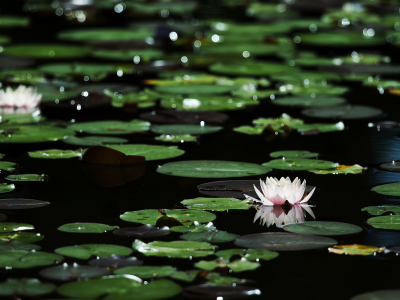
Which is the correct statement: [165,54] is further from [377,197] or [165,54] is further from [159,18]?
[377,197]

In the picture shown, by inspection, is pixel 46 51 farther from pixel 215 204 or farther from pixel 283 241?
pixel 283 241

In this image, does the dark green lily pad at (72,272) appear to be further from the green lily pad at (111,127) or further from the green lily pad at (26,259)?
the green lily pad at (111,127)

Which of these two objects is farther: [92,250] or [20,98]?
[20,98]

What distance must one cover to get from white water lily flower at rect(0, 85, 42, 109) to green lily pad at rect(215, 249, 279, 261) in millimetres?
2244

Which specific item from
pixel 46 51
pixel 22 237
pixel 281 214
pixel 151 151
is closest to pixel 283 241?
pixel 281 214

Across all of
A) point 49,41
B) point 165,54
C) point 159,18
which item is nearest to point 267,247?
point 165,54

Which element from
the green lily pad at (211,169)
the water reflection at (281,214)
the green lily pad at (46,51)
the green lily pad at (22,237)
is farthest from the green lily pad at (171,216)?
the green lily pad at (46,51)

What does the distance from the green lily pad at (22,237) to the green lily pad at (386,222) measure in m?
1.09

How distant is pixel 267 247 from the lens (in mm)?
2125

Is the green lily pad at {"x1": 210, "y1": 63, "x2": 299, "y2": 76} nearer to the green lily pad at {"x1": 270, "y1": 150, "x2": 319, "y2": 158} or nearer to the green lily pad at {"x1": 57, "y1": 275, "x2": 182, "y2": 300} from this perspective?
the green lily pad at {"x1": 270, "y1": 150, "x2": 319, "y2": 158}

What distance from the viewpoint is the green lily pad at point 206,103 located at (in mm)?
4102

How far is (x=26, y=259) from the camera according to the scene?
1989 millimetres

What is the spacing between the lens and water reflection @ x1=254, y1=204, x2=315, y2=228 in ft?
7.82

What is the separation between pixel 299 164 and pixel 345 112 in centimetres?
110
